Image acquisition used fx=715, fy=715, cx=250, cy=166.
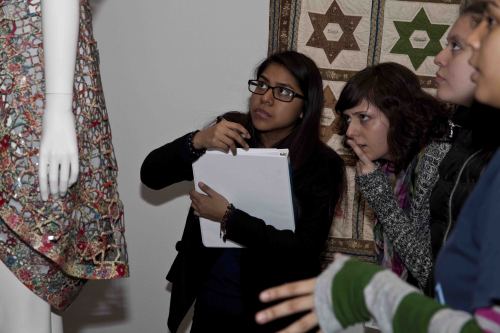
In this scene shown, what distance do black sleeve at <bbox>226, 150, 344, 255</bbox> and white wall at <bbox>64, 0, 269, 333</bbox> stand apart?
0.70 meters

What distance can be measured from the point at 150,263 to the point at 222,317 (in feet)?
2.64

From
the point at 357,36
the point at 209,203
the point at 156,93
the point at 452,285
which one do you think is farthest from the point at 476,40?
the point at 156,93

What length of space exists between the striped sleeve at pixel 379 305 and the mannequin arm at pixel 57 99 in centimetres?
66

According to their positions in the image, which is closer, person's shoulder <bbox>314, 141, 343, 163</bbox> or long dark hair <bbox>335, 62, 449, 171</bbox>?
long dark hair <bbox>335, 62, 449, 171</bbox>

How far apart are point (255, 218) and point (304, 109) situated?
1.34ft

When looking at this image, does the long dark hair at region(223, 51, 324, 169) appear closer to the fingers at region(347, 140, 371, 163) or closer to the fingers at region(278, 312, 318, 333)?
the fingers at region(347, 140, 371, 163)

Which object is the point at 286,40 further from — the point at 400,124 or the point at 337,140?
the point at 400,124

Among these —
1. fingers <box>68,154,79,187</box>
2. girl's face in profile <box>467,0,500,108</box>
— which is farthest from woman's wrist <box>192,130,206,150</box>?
girl's face in profile <box>467,0,500,108</box>

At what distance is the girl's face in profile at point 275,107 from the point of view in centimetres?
219

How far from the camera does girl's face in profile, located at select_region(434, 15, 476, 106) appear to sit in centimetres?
159

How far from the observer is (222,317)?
2.18 meters

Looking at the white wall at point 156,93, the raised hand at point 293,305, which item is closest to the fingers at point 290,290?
the raised hand at point 293,305

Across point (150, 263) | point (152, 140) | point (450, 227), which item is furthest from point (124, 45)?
point (450, 227)

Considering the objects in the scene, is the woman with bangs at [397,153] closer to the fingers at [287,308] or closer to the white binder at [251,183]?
the white binder at [251,183]
